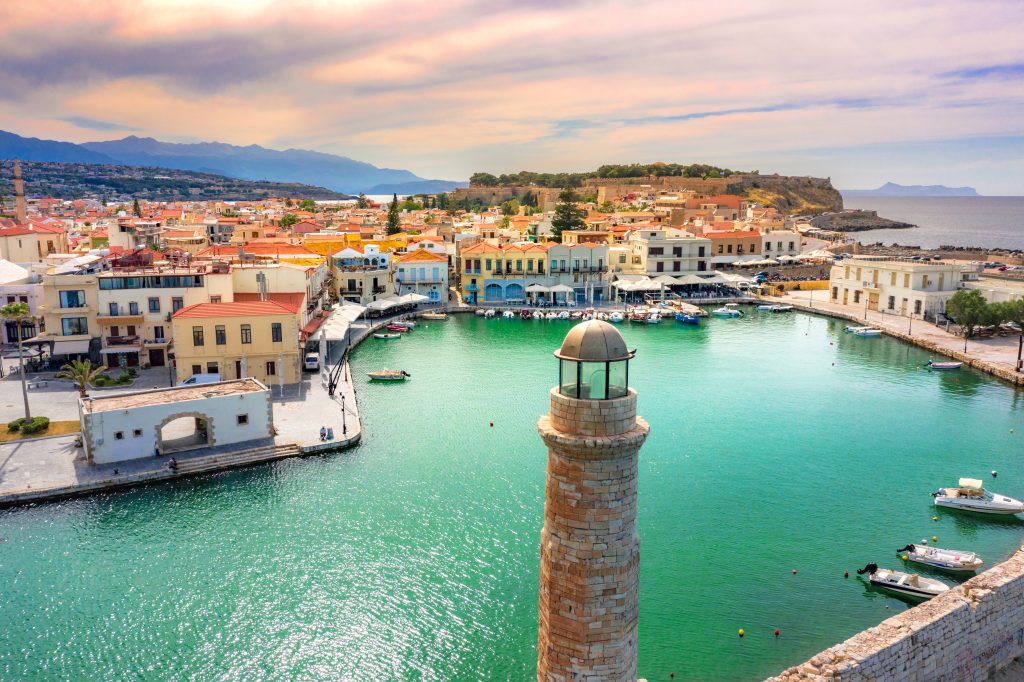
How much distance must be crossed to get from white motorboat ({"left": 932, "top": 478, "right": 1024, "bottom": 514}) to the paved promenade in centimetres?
1774

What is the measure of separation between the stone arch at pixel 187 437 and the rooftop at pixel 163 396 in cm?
64

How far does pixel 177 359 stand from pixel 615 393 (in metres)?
28.4

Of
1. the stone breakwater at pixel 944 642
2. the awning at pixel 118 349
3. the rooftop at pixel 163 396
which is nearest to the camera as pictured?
the stone breakwater at pixel 944 642

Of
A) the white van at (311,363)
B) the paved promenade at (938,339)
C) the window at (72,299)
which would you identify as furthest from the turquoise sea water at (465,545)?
the window at (72,299)

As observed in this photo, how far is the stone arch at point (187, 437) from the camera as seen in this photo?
23.7 meters

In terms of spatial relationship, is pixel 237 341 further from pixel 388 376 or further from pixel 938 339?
pixel 938 339

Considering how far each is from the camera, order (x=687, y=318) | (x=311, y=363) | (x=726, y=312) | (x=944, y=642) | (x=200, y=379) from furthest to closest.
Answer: (x=726, y=312)
(x=687, y=318)
(x=311, y=363)
(x=200, y=379)
(x=944, y=642)

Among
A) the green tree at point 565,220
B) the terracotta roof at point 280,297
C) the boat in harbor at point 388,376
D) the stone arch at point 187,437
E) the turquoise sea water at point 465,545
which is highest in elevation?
the green tree at point 565,220

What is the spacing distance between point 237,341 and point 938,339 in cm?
4156

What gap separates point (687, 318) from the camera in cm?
5397

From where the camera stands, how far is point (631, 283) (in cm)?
6144

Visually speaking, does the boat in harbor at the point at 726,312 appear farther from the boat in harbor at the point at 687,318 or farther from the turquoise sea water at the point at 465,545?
the turquoise sea water at the point at 465,545

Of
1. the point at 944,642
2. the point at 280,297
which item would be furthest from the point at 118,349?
the point at 944,642

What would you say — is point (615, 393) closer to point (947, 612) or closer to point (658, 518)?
point (947, 612)
